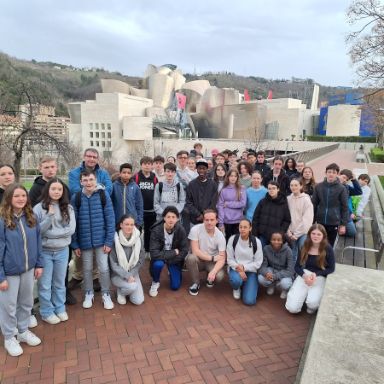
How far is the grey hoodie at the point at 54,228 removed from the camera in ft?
10.9

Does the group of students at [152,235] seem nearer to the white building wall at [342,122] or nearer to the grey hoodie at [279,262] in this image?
the grey hoodie at [279,262]

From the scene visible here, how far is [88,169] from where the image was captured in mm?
3977

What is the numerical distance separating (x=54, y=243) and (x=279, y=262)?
2.81 metres

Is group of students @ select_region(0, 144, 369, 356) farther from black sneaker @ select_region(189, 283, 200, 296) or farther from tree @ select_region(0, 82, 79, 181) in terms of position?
tree @ select_region(0, 82, 79, 181)

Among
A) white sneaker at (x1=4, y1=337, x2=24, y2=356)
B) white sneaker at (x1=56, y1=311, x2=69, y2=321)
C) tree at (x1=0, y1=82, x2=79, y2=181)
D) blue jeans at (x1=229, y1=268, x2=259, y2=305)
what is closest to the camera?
white sneaker at (x1=4, y1=337, x2=24, y2=356)

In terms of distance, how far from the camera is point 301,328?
3617mm

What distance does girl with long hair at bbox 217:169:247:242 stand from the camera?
4879 millimetres

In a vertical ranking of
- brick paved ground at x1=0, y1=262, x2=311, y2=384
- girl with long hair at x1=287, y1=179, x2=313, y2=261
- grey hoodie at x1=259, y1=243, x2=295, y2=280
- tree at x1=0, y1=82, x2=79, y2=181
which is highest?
tree at x1=0, y1=82, x2=79, y2=181

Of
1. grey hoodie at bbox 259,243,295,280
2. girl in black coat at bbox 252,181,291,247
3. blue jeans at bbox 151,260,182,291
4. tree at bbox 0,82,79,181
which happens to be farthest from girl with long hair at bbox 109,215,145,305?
tree at bbox 0,82,79,181

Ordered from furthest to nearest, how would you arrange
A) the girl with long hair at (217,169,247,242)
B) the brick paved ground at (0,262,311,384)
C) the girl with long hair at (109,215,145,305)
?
the girl with long hair at (217,169,247,242) < the girl with long hair at (109,215,145,305) < the brick paved ground at (0,262,311,384)

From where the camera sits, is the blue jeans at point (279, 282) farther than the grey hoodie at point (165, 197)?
No

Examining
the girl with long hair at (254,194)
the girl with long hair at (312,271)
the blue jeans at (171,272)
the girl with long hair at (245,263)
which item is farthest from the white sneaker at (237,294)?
the girl with long hair at (254,194)

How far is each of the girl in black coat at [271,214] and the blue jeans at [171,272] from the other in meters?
1.30

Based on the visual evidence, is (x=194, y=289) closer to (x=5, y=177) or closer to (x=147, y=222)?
(x=147, y=222)
